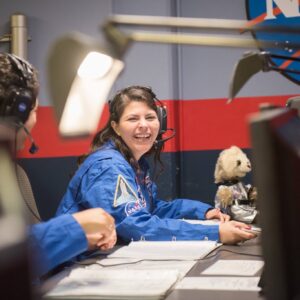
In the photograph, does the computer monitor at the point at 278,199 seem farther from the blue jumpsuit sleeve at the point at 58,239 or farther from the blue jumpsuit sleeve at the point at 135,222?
the blue jumpsuit sleeve at the point at 135,222

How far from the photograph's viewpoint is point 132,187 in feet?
6.21

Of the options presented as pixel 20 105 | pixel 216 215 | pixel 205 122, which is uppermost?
pixel 20 105

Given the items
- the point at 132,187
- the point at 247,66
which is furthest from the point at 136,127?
the point at 247,66

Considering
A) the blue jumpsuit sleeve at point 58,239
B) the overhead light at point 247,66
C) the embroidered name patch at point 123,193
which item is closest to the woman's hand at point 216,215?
the embroidered name patch at point 123,193

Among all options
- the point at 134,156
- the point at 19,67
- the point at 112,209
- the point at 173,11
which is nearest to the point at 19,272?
the point at 19,67

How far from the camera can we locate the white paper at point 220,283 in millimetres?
1186

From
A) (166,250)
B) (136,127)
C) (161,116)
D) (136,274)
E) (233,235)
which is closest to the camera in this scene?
(136,274)

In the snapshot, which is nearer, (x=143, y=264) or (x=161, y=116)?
(x=143, y=264)

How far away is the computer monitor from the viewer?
25.4 inches

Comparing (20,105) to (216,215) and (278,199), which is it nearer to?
(278,199)

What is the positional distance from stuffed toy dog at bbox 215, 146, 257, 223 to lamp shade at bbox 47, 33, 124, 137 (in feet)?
4.54

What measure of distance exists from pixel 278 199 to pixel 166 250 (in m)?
1.00

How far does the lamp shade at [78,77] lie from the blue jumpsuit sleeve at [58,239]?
51cm

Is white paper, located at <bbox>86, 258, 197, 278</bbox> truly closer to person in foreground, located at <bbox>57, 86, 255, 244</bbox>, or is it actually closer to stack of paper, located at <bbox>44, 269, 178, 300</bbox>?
stack of paper, located at <bbox>44, 269, 178, 300</bbox>
